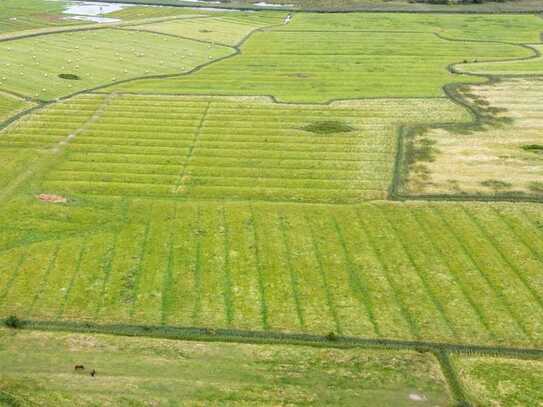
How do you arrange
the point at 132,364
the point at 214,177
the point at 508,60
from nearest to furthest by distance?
the point at 132,364 < the point at 214,177 < the point at 508,60

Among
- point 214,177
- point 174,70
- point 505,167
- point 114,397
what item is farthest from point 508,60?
point 114,397

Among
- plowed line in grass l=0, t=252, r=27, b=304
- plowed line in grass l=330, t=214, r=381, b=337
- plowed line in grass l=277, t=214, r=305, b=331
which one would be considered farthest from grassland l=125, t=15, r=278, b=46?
plowed line in grass l=0, t=252, r=27, b=304

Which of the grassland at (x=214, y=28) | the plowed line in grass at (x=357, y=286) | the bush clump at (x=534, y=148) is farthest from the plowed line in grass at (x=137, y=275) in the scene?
the grassland at (x=214, y=28)

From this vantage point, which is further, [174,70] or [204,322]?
[174,70]

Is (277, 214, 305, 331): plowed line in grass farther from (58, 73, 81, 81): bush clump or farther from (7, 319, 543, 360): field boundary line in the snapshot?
(58, 73, 81, 81): bush clump

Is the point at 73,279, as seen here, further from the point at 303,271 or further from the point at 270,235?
the point at 303,271

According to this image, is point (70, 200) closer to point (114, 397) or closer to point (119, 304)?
point (119, 304)

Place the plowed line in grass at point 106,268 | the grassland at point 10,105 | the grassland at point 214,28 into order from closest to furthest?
the plowed line in grass at point 106,268, the grassland at point 10,105, the grassland at point 214,28

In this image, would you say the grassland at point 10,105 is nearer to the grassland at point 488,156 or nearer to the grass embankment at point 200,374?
the grass embankment at point 200,374
